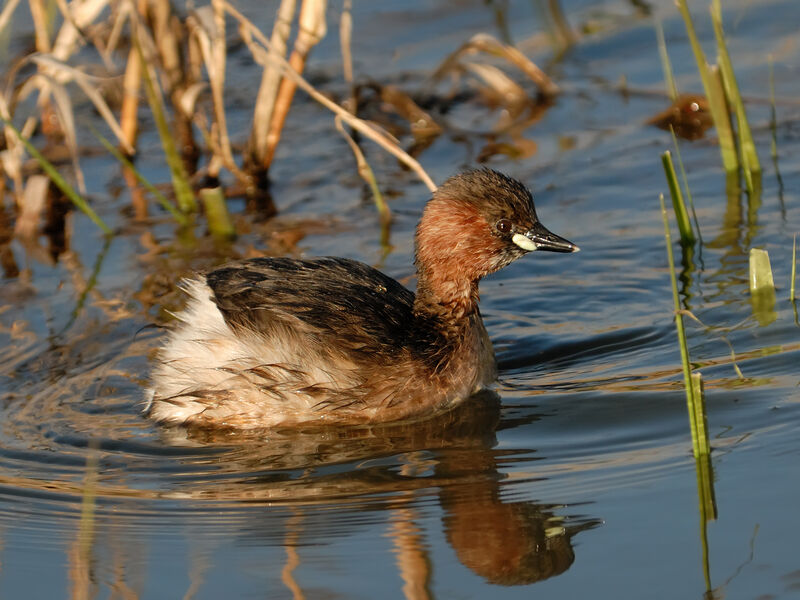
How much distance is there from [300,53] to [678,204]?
2.41 meters

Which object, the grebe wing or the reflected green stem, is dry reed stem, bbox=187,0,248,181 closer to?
the reflected green stem

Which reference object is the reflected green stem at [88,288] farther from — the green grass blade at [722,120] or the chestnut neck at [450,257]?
the green grass blade at [722,120]

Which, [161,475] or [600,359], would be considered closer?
[161,475]

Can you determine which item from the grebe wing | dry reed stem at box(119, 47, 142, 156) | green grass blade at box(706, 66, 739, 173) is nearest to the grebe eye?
the grebe wing

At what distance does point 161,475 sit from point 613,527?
175 cm

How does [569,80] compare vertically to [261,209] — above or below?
above

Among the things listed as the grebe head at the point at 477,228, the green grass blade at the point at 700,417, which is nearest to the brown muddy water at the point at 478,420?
the green grass blade at the point at 700,417

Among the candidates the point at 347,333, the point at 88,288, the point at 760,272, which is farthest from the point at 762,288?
the point at 88,288

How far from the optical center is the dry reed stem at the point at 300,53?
23.6 feet

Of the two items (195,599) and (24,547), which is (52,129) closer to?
(24,547)

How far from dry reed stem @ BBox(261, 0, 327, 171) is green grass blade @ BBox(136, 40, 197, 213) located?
567 mm

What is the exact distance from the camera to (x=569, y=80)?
9.20 m

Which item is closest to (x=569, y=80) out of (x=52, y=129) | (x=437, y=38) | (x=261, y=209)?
(x=437, y=38)

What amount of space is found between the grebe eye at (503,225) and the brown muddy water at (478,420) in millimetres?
636
